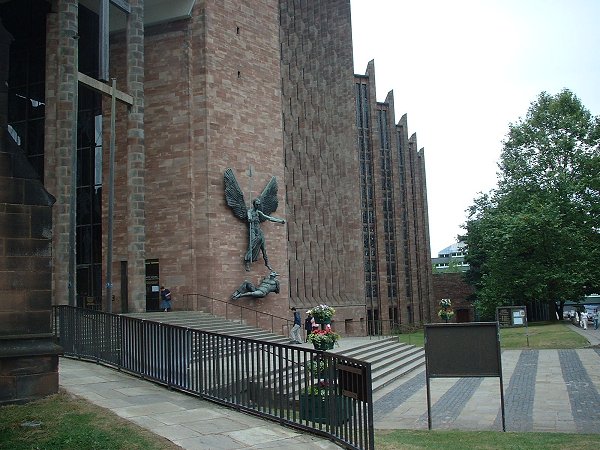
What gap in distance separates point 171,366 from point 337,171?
1247 inches

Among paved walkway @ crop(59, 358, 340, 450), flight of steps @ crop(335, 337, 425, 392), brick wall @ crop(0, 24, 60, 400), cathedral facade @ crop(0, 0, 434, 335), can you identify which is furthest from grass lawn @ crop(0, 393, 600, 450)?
cathedral facade @ crop(0, 0, 434, 335)

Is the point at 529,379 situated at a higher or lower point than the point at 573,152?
lower

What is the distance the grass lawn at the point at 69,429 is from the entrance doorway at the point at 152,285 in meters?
16.4

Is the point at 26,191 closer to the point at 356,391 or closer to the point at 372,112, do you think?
the point at 356,391

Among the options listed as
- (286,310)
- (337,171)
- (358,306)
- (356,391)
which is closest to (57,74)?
(286,310)

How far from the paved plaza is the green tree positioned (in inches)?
623

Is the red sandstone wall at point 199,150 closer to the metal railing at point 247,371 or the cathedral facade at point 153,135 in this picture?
the cathedral facade at point 153,135

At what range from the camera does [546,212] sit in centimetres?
3416

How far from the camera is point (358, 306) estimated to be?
40969 millimetres

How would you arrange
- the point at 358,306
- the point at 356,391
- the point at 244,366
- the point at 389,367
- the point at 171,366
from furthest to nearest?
the point at 358,306 < the point at 389,367 < the point at 171,366 < the point at 244,366 < the point at 356,391

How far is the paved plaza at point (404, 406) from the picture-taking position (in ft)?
26.4

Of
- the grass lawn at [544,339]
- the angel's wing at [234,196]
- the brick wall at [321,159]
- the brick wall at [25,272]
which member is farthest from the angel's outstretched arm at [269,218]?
→ the brick wall at [25,272]

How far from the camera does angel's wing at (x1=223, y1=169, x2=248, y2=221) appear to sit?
82.6 ft

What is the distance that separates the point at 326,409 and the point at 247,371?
154 cm
